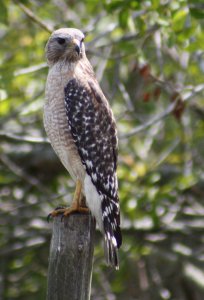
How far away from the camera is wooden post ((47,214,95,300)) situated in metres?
4.10

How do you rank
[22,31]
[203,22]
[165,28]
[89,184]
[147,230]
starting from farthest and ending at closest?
[22,31] < [147,230] < [203,22] < [165,28] < [89,184]

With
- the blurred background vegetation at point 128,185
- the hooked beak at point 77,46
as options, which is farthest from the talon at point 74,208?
the blurred background vegetation at point 128,185

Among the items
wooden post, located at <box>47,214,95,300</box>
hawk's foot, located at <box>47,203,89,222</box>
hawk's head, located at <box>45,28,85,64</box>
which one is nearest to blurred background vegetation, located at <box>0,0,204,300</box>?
hawk's head, located at <box>45,28,85,64</box>

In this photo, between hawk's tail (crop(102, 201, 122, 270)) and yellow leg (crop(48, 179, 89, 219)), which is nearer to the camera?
hawk's tail (crop(102, 201, 122, 270))

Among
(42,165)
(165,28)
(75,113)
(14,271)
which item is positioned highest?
(165,28)

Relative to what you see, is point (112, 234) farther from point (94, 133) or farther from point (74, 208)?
point (94, 133)

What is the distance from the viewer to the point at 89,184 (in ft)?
18.2

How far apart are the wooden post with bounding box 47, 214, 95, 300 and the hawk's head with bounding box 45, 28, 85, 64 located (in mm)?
1720

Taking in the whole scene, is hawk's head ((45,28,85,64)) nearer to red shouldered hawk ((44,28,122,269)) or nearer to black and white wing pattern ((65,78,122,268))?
red shouldered hawk ((44,28,122,269))

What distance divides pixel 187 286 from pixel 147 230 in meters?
0.69

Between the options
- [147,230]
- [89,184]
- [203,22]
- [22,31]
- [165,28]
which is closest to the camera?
[89,184]

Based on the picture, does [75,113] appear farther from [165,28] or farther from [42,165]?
[42,165]

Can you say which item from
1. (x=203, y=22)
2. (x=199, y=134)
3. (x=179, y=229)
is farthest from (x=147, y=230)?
(x=203, y=22)

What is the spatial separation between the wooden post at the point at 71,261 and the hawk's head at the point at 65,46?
1.72 meters
